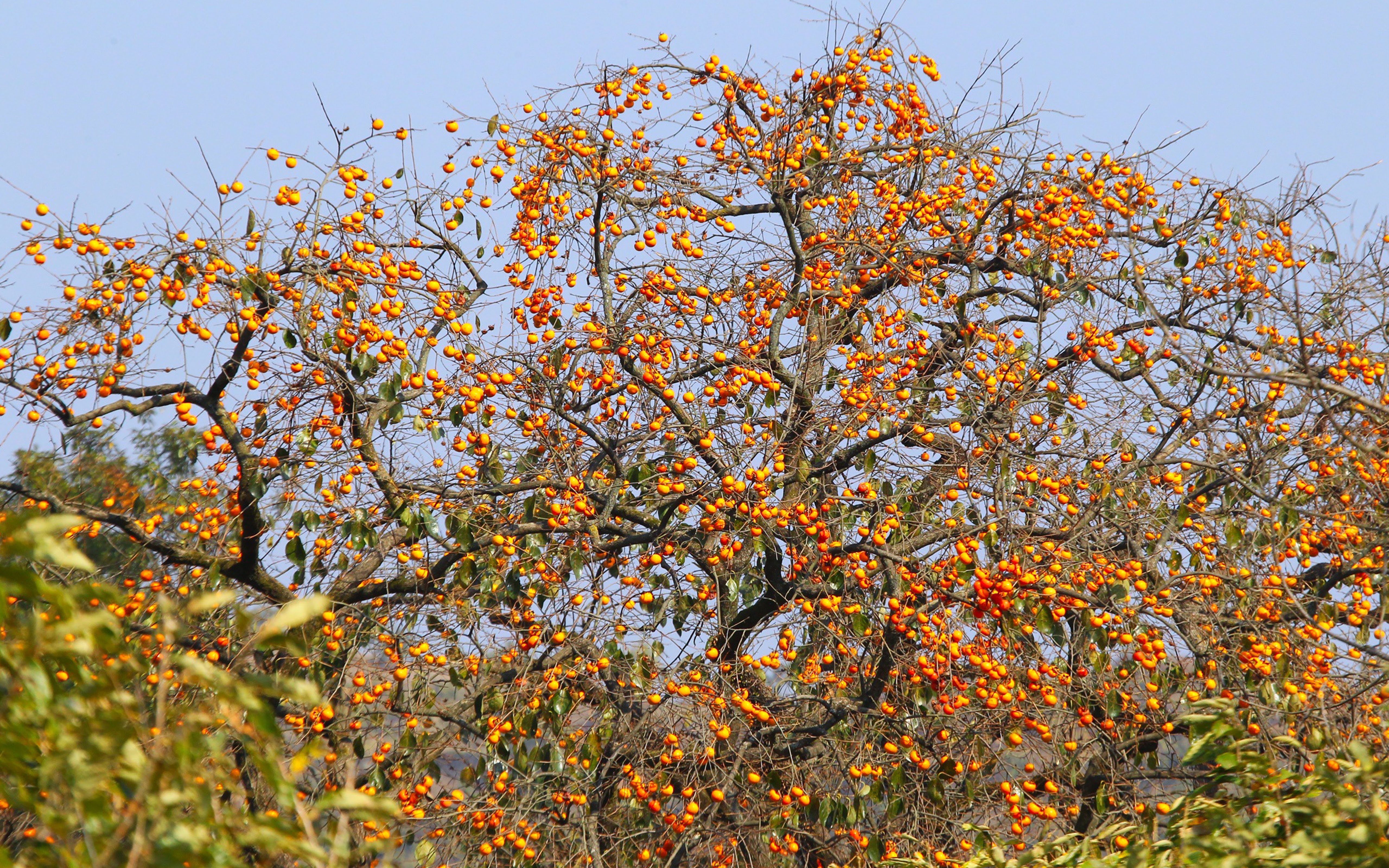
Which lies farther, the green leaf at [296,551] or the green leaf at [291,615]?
the green leaf at [296,551]

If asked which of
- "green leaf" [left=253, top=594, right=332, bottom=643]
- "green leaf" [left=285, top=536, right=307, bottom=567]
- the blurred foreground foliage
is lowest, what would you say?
the blurred foreground foliage

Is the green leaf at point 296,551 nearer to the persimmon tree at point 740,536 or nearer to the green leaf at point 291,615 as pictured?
the persimmon tree at point 740,536

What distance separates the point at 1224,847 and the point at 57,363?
4238 millimetres

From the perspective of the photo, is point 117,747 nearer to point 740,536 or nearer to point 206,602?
point 206,602

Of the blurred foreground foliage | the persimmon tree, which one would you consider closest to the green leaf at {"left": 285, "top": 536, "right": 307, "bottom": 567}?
the persimmon tree

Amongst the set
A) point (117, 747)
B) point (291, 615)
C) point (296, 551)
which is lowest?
point (117, 747)

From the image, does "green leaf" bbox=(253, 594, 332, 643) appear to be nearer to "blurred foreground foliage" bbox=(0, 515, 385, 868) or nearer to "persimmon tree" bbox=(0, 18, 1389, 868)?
"blurred foreground foliage" bbox=(0, 515, 385, 868)

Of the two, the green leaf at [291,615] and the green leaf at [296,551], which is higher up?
the green leaf at [296,551]

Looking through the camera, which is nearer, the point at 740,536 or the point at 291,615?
the point at 291,615

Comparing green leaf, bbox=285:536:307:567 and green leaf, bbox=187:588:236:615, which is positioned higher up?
green leaf, bbox=285:536:307:567

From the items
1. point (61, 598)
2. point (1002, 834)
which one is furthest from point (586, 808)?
point (61, 598)

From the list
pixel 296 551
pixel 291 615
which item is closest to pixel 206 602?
pixel 291 615

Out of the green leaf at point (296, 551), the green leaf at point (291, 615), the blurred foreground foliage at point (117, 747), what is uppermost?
the green leaf at point (296, 551)

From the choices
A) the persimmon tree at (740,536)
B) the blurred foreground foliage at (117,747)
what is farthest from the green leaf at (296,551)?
the blurred foreground foliage at (117,747)
